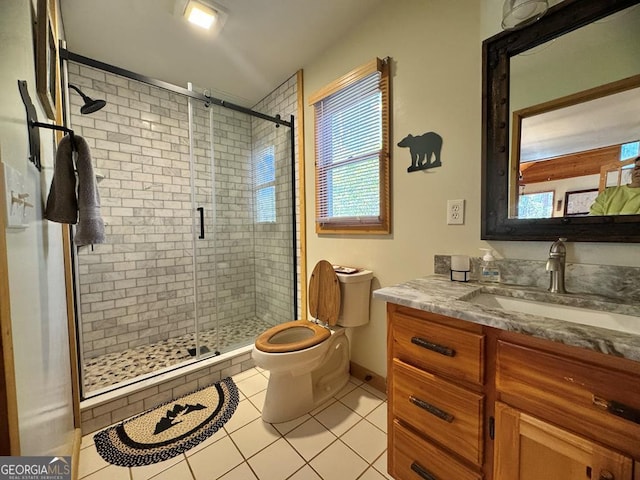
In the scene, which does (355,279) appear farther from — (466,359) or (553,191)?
(553,191)

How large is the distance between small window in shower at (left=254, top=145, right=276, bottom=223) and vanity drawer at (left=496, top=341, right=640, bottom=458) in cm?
237

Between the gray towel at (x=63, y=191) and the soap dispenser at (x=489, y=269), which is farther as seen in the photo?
the soap dispenser at (x=489, y=269)

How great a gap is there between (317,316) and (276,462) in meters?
0.84

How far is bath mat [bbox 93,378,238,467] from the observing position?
4.29 ft

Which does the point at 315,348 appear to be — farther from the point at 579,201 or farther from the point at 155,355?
the point at 155,355

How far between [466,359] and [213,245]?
8.22 feet

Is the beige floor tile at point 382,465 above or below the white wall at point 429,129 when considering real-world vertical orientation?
below

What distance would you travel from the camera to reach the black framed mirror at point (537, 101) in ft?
3.14

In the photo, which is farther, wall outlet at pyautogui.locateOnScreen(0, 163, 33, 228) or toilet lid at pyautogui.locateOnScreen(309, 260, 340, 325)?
toilet lid at pyautogui.locateOnScreen(309, 260, 340, 325)

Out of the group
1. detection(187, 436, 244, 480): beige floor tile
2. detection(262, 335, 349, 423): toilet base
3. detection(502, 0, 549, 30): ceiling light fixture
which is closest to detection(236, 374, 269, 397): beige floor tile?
detection(262, 335, 349, 423): toilet base

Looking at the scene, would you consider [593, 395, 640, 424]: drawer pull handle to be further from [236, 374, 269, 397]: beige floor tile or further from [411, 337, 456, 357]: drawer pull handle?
[236, 374, 269, 397]: beige floor tile

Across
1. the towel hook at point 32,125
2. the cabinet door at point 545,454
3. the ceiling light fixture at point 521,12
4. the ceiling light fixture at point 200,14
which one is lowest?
the cabinet door at point 545,454

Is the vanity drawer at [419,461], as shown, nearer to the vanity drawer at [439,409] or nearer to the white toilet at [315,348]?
the vanity drawer at [439,409]

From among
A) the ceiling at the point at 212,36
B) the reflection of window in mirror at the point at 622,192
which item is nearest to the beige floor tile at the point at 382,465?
the reflection of window in mirror at the point at 622,192
